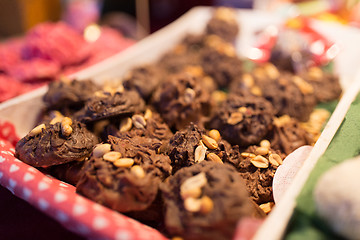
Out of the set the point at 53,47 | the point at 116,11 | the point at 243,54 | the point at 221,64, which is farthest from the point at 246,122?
the point at 116,11

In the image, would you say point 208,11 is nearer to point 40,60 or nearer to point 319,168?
point 40,60

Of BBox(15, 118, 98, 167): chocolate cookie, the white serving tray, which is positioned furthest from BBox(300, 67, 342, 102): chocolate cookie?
BBox(15, 118, 98, 167): chocolate cookie

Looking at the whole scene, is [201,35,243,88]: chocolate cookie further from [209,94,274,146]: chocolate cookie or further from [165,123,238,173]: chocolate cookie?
[165,123,238,173]: chocolate cookie

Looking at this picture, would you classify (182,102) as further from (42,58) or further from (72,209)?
(42,58)

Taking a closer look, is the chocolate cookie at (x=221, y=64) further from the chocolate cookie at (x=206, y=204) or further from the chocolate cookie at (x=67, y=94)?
the chocolate cookie at (x=206, y=204)

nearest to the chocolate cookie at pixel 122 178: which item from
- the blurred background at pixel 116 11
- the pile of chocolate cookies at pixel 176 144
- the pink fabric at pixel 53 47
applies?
the pile of chocolate cookies at pixel 176 144

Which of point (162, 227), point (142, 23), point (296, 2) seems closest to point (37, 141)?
point (162, 227)
